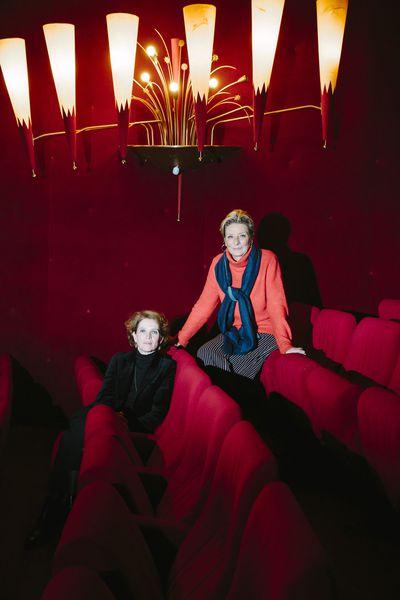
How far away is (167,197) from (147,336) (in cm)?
75

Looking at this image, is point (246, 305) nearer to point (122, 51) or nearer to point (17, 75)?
point (122, 51)

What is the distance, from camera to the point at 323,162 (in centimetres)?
207

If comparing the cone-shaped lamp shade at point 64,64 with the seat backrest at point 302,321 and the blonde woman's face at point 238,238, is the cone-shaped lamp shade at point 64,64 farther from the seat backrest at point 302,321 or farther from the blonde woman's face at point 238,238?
the seat backrest at point 302,321

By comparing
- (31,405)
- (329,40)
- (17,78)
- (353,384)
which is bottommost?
(31,405)

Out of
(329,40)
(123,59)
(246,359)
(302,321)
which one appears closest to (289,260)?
(302,321)

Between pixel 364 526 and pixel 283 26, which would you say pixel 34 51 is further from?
pixel 364 526

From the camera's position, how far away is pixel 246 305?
1717 millimetres

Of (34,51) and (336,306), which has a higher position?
(34,51)

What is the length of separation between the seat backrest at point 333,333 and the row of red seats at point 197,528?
26.9 inches

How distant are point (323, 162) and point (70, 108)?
0.74 m

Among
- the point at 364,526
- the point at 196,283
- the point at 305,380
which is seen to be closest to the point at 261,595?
the point at 364,526

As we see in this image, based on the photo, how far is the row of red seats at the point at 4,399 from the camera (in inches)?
46.3

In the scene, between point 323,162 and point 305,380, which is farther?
point 323,162

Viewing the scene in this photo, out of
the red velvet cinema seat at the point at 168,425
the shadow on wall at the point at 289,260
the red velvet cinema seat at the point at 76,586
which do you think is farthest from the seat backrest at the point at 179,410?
the shadow on wall at the point at 289,260
